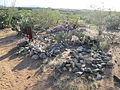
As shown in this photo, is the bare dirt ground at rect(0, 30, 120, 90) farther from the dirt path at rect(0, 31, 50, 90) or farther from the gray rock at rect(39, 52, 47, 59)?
the gray rock at rect(39, 52, 47, 59)

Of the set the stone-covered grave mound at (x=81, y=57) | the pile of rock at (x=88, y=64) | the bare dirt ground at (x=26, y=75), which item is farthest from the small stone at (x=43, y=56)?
the pile of rock at (x=88, y=64)

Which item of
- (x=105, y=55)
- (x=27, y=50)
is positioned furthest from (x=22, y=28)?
(x=105, y=55)

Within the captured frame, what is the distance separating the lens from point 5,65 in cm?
432

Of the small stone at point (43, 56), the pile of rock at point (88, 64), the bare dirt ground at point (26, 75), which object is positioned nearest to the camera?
the bare dirt ground at point (26, 75)

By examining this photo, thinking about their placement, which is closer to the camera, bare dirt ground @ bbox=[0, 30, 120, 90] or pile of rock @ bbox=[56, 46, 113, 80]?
bare dirt ground @ bbox=[0, 30, 120, 90]

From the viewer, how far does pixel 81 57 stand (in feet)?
13.7

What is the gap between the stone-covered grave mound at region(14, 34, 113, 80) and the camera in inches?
140

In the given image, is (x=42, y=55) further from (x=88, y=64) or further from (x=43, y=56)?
(x=88, y=64)

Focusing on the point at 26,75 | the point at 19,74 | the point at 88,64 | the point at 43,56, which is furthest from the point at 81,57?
the point at 19,74

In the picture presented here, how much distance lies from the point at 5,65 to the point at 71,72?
2.14 m

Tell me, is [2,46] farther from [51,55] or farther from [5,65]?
[51,55]

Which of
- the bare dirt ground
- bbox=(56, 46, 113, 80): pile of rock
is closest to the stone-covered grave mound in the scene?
bbox=(56, 46, 113, 80): pile of rock

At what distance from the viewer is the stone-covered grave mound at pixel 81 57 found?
11.6 ft

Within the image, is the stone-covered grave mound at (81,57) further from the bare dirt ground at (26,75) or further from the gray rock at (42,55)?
the bare dirt ground at (26,75)
